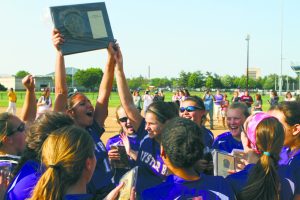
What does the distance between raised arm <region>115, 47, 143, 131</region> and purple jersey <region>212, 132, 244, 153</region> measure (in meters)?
1.22

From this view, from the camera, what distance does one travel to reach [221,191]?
8.27 feet

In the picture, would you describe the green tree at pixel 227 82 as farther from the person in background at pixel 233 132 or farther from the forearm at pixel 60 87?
the forearm at pixel 60 87

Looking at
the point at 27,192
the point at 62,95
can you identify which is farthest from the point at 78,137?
the point at 62,95

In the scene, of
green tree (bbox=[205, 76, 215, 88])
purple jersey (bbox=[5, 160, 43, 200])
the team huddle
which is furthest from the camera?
green tree (bbox=[205, 76, 215, 88])

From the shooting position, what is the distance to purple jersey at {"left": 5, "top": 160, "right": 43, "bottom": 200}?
2.62 m

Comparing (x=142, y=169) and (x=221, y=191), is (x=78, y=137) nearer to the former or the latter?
(x=221, y=191)

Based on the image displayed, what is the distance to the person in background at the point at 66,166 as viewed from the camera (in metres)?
2.28

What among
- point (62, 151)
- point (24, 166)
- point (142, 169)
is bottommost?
point (142, 169)

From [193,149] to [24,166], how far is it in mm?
1258

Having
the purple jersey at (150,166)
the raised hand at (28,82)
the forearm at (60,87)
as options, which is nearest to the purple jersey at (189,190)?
the purple jersey at (150,166)

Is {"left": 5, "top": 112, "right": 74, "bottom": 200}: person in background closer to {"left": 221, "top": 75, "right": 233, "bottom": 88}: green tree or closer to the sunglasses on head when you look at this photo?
the sunglasses on head

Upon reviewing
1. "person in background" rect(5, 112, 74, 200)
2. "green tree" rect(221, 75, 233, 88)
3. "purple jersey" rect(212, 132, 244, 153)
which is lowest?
"green tree" rect(221, 75, 233, 88)

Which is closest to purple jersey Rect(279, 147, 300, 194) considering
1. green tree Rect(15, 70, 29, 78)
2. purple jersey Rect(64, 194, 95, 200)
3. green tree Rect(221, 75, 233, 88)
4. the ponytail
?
the ponytail

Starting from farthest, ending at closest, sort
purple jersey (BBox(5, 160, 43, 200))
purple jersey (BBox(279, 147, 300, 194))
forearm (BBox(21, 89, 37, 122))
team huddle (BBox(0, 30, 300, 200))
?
forearm (BBox(21, 89, 37, 122)) → purple jersey (BBox(279, 147, 300, 194)) → purple jersey (BBox(5, 160, 43, 200)) → team huddle (BBox(0, 30, 300, 200))
